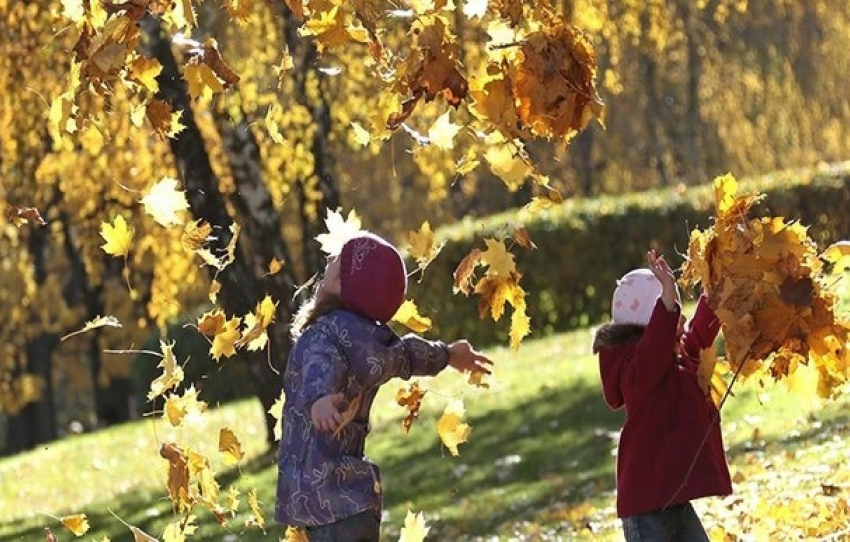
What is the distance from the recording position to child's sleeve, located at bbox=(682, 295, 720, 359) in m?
5.43

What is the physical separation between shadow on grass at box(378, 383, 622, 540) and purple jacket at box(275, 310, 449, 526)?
4.46m

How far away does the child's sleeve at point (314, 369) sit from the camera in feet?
16.1

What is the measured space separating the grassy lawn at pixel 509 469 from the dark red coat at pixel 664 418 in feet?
1.74

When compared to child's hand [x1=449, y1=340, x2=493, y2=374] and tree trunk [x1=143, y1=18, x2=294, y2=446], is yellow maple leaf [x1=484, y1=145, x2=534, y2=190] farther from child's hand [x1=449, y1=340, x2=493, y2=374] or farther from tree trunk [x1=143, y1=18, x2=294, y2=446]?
tree trunk [x1=143, y1=18, x2=294, y2=446]

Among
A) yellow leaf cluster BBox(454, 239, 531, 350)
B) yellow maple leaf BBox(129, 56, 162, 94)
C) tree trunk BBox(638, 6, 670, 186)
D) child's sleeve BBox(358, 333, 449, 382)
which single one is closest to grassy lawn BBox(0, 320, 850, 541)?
yellow leaf cluster BBox(454, 239, 531, 350)

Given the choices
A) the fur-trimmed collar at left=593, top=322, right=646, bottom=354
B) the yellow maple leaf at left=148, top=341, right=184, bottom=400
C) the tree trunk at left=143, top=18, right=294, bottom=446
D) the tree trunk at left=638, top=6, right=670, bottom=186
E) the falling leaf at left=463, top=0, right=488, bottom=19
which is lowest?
the tree trunk at left=638, top=6, right=670, bottom=186

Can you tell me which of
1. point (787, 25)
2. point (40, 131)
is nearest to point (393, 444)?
point (40, 131)

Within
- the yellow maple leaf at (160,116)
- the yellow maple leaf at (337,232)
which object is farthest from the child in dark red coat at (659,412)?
Answer: the yellow maple leaf at (160,116)

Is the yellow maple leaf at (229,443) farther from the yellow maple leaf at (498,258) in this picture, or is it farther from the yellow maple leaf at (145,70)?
the yellow maple leaf at (145,70)

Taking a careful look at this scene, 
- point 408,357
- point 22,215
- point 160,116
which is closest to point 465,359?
point 408,357

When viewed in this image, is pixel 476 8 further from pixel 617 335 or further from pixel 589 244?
pixel 589 244

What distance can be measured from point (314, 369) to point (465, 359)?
0.53 m

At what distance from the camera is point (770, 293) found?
506 centimetres

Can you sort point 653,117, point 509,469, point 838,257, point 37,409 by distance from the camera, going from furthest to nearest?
1. point 653,117
2. point 37,409
3. point 509,469
4. point 838,257
